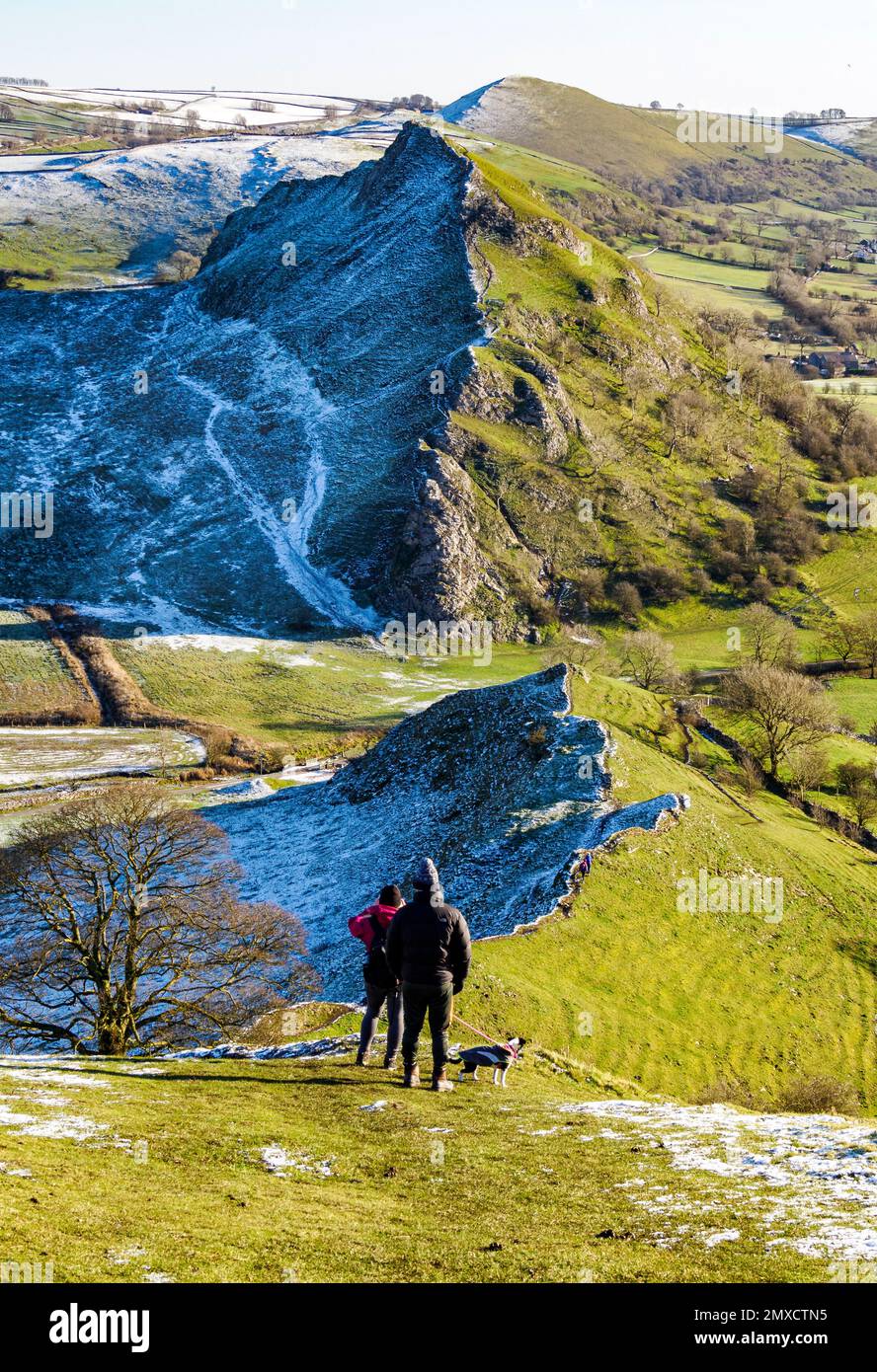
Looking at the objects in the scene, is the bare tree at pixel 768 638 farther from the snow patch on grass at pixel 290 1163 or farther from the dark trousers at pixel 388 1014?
the snow patch on grass at pixel 290 1163

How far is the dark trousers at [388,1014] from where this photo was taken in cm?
2125

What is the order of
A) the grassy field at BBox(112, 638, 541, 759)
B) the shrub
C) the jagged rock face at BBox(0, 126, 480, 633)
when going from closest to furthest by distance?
the shrub < the grassy field at BBox(112, 638, 541, 759) < the jagged rock face at BBox(0, 126, 480, 633)

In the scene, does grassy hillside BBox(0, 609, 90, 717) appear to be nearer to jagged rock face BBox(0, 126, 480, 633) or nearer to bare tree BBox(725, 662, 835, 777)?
jagged rock face BBox(0, 126, 480, 633)

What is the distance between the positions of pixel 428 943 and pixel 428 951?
0.52ft

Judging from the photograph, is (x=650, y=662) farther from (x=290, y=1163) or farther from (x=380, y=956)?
(x=290, y=1163)

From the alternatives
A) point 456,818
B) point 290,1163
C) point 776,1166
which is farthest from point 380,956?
point 456,818

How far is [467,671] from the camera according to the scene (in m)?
112

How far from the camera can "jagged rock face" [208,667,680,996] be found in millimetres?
42750

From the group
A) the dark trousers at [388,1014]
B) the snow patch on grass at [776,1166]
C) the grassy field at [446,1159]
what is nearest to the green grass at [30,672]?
the grassy field at [446,1159]

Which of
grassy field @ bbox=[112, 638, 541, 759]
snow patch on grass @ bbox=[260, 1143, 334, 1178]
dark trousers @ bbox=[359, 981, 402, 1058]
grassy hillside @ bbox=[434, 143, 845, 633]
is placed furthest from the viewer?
grassy hillside @ bbox=[434, 143, 845, 633]

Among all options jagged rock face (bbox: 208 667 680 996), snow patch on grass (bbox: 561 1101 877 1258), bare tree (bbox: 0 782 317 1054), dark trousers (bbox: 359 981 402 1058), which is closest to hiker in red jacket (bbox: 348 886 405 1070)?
dark trousers (bbox: 359 981 402 1058)

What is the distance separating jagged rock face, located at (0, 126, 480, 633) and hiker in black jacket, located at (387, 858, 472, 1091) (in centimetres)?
9830
